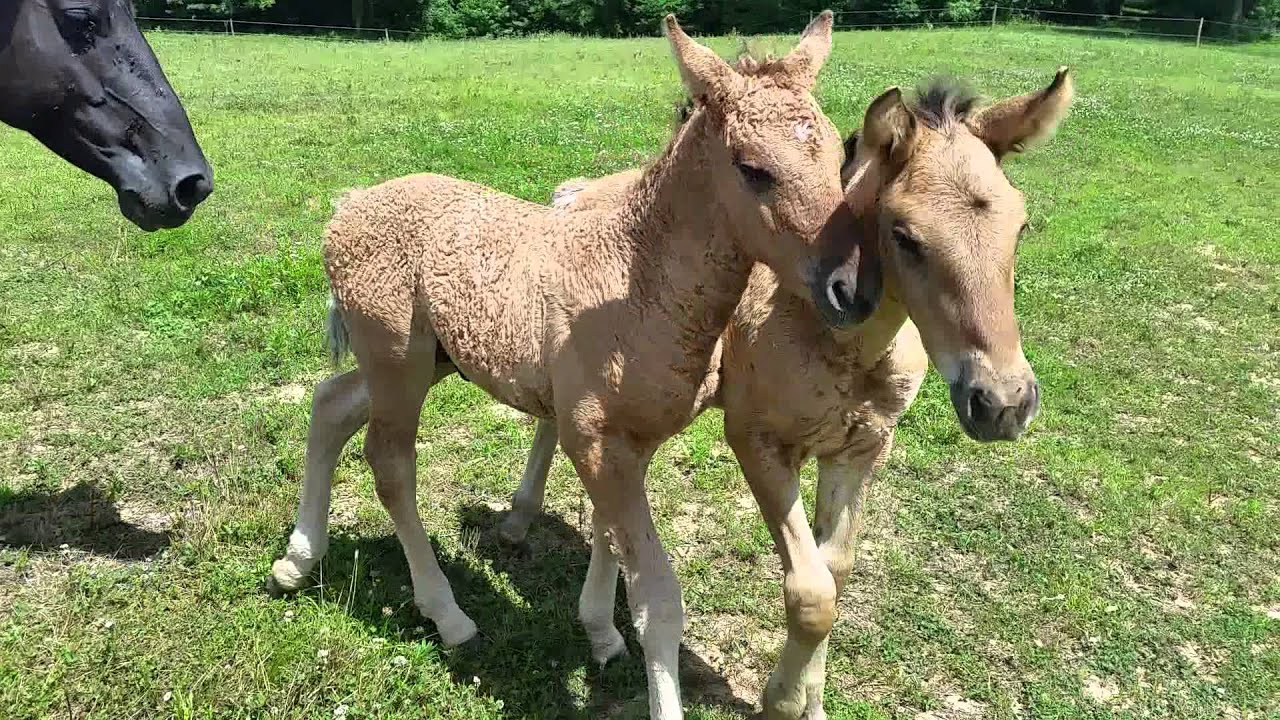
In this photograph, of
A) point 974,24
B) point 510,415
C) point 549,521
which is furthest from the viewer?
point 974,24

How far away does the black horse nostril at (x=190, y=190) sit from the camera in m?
3.25

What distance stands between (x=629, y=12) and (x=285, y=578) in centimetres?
4058

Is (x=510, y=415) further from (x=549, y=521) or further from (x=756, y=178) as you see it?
(x=756, y=178)

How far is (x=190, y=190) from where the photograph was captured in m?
3.30

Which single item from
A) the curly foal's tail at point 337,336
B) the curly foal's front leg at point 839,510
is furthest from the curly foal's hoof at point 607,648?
the curly foal's tail at point 337,336

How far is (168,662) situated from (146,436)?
2.22 meters

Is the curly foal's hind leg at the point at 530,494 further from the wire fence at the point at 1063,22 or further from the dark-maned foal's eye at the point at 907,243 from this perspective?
the wire fence at the point at 1063,22

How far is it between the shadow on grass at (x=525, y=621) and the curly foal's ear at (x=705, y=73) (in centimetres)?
229

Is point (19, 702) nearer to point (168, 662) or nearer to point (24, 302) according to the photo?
point (168, 662)

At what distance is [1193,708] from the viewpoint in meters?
3.45

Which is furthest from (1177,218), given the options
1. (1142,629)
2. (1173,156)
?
A: (1142,629)

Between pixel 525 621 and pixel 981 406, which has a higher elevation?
pixel 981 406

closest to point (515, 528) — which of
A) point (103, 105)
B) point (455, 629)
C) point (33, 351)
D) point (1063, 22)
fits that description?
point (455, 629)

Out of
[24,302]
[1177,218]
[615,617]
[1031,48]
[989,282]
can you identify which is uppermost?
[1031,48]
